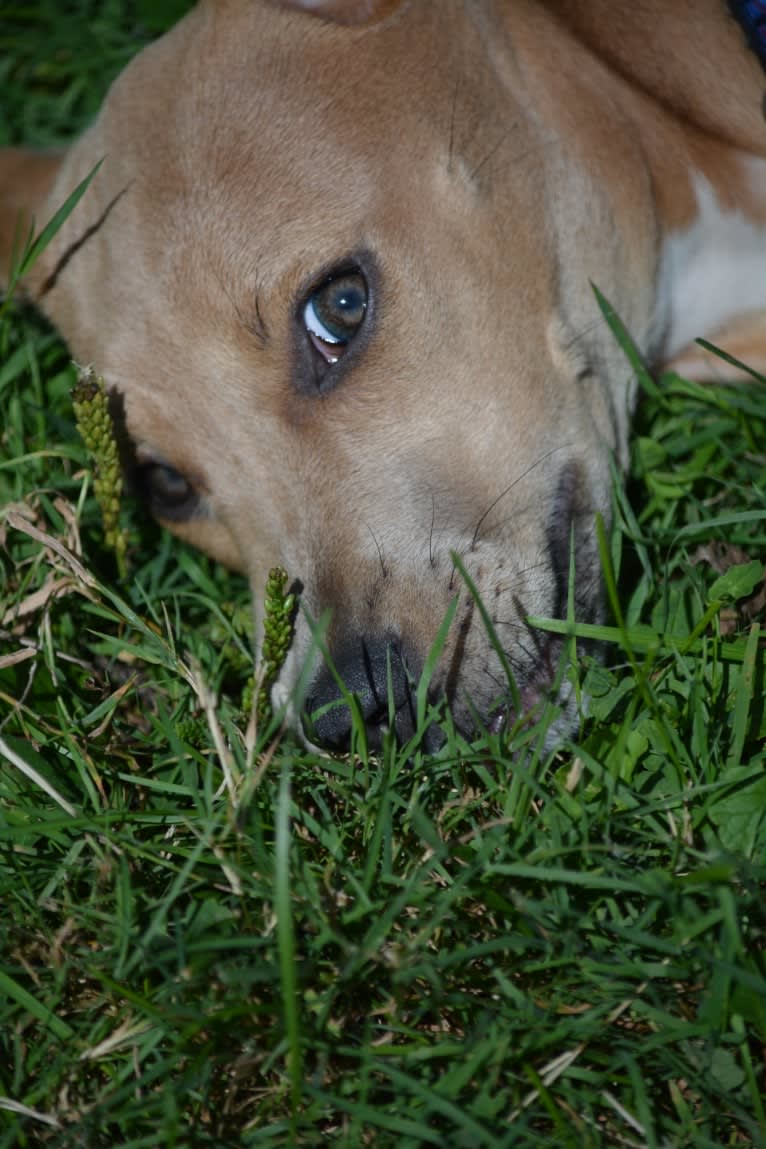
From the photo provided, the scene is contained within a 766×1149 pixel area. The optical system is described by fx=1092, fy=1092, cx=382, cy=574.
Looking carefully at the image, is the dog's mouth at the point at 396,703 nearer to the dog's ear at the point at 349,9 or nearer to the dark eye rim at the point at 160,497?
the dark eye rim at the point at 160,497

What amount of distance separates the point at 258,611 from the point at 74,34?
314 centimetres

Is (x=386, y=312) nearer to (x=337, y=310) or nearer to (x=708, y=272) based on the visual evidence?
(x=337, y=310)

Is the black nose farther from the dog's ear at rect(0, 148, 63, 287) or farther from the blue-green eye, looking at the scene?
the dog's ear at rect(0, 148, 63, 287)

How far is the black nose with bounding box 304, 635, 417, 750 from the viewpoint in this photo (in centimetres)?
219

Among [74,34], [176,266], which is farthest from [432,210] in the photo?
[74,34]

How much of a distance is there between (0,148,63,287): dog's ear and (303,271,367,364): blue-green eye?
1278 millimetres

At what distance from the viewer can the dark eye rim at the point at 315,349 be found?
7.80 ft

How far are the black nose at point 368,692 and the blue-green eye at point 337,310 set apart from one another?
672 millimetres

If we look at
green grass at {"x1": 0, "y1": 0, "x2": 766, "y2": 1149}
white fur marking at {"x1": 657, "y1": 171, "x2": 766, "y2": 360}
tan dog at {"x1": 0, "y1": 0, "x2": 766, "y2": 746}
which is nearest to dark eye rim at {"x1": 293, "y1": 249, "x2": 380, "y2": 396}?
tan dog at {"x1": 0, "y1": 0, "x2": 766, "y2": 746}

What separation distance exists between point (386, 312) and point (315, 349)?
7.3 inches

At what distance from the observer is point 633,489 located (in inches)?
120

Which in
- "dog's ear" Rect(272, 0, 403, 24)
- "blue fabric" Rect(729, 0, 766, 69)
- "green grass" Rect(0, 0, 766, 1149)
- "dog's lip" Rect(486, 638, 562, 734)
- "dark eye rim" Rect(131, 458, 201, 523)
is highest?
"dog's ear" Rect(272, 0, 403, 24)

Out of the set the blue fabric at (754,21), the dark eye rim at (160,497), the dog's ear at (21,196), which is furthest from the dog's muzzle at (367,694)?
the blue fabric at (754,21)

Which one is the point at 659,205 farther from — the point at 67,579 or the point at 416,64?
the point at 67,579
